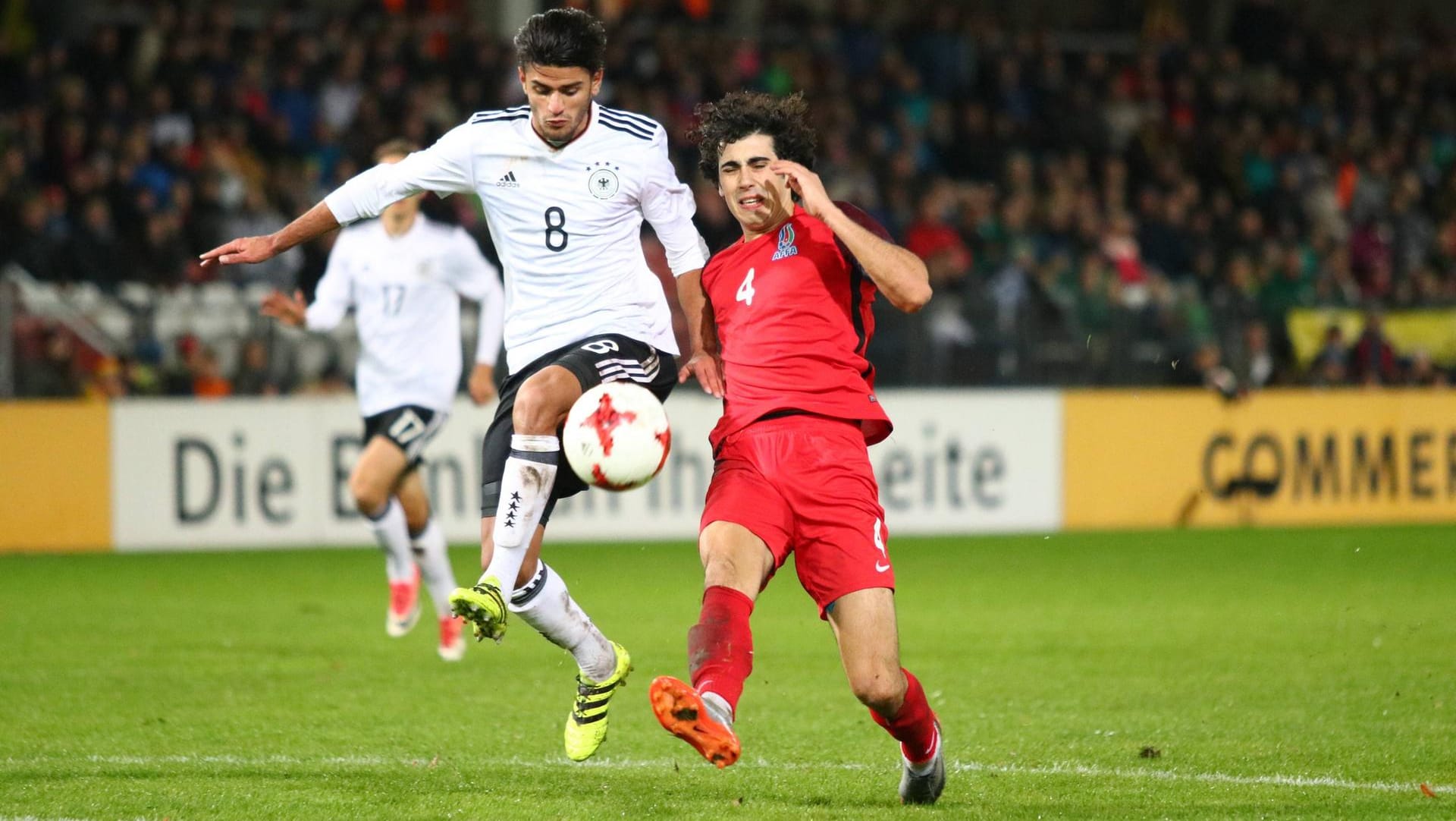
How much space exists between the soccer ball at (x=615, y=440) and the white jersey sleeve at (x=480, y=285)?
4.08m

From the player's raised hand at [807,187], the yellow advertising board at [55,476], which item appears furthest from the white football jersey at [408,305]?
the yellow advertising board at [55,476]

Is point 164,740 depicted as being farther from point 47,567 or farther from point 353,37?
point 353,37

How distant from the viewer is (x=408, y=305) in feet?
31.7

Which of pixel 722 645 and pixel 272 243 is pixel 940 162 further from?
pixel 722 645

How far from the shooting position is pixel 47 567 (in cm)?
1302

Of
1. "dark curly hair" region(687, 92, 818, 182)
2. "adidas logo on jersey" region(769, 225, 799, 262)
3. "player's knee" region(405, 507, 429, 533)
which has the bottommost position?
"player's knee" region(405, 507, 429, 533)

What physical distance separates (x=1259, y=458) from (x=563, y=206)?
39.4 ft

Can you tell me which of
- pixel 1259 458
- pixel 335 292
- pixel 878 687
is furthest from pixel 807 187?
pixel 1259 458

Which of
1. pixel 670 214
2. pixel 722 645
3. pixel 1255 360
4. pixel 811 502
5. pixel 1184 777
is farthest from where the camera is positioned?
pixel 1255 360

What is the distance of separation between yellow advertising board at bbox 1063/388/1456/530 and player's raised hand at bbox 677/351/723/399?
10873 millimetres

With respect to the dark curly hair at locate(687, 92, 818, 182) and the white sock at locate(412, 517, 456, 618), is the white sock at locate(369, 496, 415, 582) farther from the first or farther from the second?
the dark curly hair at locate(687, 92, 818, 182)

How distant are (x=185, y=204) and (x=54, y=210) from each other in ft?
3.29

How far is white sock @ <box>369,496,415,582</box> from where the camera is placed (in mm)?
9562

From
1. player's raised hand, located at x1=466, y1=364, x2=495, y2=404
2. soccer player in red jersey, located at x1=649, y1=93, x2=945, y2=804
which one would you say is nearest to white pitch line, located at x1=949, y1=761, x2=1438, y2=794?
soccer player in red jersey, located at x1=649, y1=93, x2=945, y2=804
